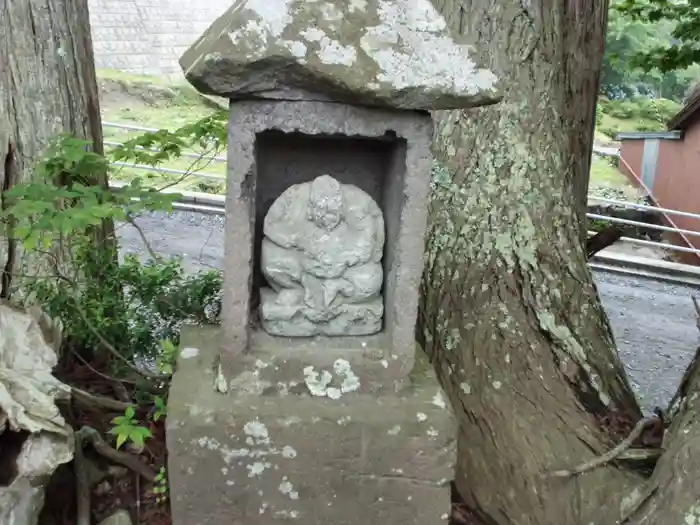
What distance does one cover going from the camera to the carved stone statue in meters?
2.31

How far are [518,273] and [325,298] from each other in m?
1.16

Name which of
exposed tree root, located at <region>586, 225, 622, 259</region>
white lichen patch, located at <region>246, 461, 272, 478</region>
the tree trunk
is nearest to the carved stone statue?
white lichen patch, located at <region>246, 461, 272, 478</region>

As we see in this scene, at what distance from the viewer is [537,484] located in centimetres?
280

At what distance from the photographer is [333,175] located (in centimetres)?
255

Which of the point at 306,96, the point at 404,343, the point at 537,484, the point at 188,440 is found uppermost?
the point at 306,96

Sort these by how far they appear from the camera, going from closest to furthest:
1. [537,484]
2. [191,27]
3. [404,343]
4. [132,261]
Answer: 1. [404,343]
2. [537,484]
3. [132,261]
4. [191,27]

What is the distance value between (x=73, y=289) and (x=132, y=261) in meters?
0.38

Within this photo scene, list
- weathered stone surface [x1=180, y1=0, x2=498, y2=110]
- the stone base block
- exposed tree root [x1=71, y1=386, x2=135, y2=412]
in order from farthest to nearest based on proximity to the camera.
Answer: exposed tree root [x1=71, y1=386, x2=135, y2=412]
the stone base block
weathered stone surface [x1=180, y1=0, x2=498, y2=110]

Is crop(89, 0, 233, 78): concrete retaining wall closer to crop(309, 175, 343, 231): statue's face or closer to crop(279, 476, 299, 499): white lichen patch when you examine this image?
crop(309, 175, 343, 231): statue's face

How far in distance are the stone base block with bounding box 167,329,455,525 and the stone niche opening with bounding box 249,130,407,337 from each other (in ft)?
1.01

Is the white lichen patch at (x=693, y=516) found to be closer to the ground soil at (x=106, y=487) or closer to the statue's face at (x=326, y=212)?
the statue's face at (x=326, y=212)

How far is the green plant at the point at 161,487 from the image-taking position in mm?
2598

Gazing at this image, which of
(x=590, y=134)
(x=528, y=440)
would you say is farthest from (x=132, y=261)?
(x=590, y=134)

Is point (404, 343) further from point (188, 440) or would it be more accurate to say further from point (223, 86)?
point (223, 86)
